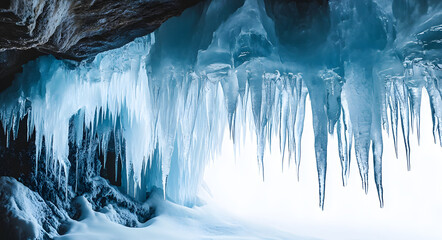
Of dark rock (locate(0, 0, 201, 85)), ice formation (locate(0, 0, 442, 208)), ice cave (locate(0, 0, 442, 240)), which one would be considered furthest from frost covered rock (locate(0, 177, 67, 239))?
ice formation (locate(0, 0, 442, 208))

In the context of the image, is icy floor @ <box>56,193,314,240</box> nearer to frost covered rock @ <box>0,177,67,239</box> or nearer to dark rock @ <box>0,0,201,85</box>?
frost covered rock @ <box>0,177,67,239</box>

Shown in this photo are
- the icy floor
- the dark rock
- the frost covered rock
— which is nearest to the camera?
the dark rock

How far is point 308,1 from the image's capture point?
2.78 metres

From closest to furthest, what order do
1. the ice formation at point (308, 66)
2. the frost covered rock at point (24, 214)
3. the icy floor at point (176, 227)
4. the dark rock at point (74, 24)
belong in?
the dark rock at point (74, 24) → the ice formation at point (308, 66) → the frost covered rock at point (24, 214) → the icy floor at point (176, 227)

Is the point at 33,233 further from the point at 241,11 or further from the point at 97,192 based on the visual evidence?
the point at 241,11

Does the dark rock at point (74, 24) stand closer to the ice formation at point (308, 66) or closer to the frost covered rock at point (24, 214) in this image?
the ice formation at point (308, 66)

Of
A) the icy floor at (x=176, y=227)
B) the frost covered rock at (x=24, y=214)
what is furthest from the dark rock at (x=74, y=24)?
the icy floor at (x=176, y=227)

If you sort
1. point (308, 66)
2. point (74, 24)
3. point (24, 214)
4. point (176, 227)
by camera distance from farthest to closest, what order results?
point (176, 227) → point (24, 214) → point (308, 66) → point (74, 24)

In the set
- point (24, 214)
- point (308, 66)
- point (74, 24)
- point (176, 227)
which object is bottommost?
point (176, 227)

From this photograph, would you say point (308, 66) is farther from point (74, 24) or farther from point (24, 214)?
point (24, 214)

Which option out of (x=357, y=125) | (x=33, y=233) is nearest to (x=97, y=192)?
(x=33, y=233)

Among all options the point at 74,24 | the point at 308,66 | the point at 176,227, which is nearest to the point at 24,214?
the point at 176,227

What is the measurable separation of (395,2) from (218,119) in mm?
2736

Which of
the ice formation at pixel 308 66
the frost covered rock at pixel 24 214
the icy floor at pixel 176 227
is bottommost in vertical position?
the icy floor at pixel 176 227
